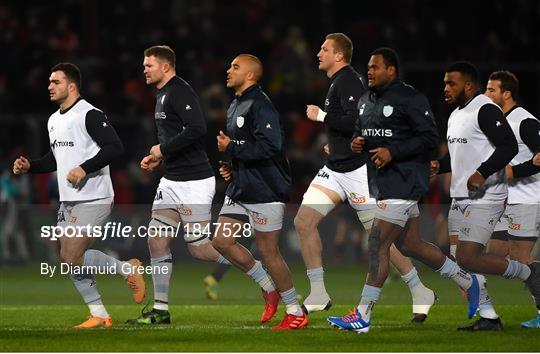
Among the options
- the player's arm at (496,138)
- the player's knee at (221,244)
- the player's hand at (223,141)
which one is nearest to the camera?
the player's arm at (496,138)

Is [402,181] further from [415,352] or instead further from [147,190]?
[147,190]

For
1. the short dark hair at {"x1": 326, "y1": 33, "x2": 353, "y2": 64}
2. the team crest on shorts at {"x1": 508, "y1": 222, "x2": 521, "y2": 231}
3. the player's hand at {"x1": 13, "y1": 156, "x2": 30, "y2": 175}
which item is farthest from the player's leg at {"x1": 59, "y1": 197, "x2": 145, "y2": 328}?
the team crest on shorts at {"x1": 508, "y1": 222, "x2": 521, "y2": 231}

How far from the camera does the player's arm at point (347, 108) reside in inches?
496

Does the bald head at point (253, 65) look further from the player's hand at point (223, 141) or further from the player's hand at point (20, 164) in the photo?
the player's hand at point (20, 164)

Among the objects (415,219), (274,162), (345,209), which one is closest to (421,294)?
(415,219)

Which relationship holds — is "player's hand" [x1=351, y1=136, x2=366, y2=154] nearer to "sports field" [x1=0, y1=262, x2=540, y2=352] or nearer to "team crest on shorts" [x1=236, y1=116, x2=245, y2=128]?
"team crest on shorts" [x1=236, y1=116, x2=245, y2=128]

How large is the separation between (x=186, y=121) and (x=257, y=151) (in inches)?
39.0

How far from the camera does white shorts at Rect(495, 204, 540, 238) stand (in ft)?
42.1

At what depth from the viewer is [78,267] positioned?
1228 centimetres

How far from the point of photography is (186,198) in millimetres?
12773

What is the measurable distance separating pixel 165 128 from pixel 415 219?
258 cm

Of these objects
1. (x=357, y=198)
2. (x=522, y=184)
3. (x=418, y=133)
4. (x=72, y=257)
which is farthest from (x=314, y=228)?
(x=72, y=257)

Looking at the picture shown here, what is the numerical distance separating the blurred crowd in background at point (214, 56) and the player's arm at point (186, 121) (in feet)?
22.0

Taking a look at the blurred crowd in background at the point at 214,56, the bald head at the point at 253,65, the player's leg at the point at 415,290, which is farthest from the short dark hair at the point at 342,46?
the blurred crowd in background at the point at 214,56
